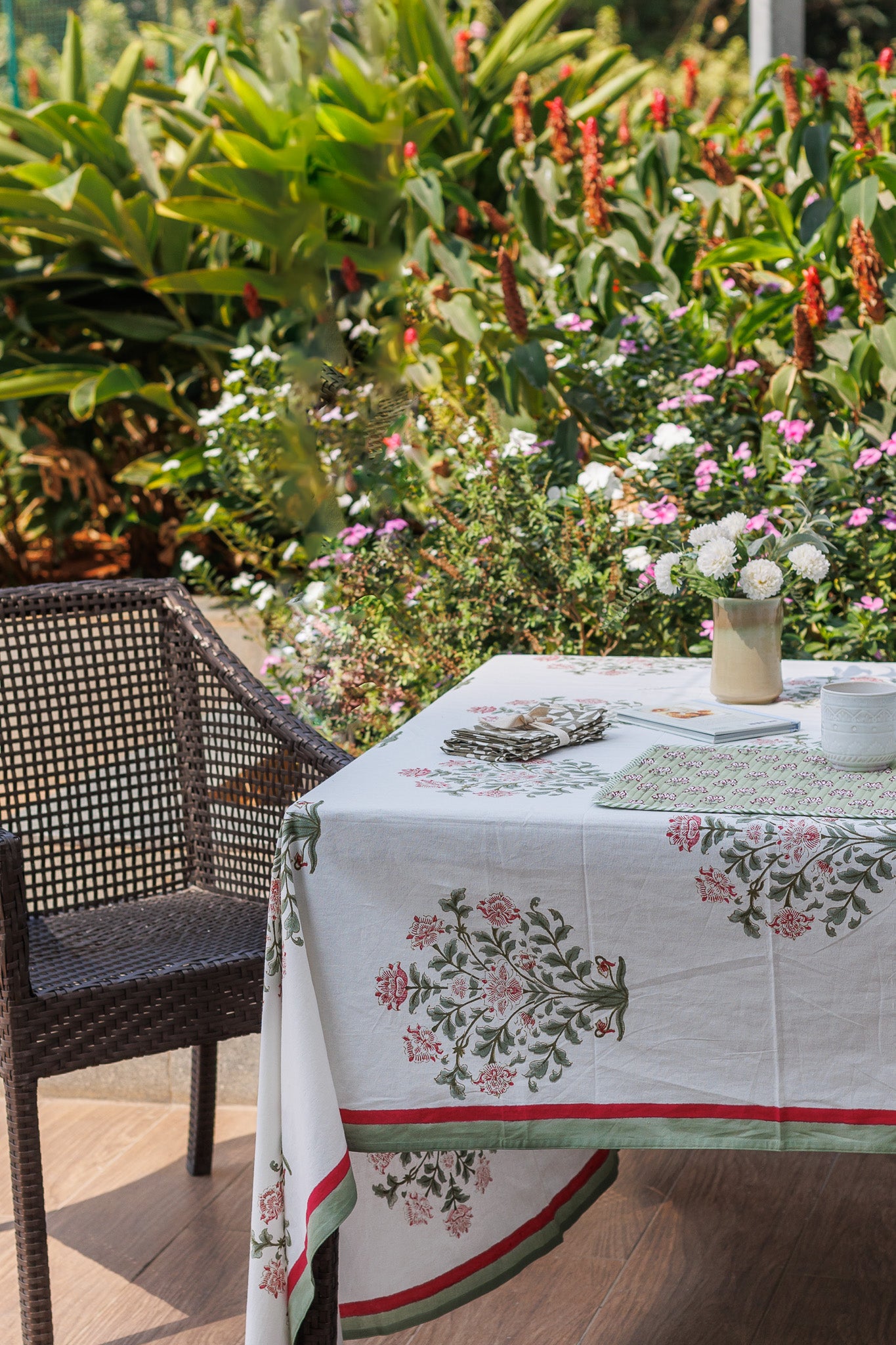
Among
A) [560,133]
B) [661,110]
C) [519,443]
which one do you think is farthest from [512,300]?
[661,110]

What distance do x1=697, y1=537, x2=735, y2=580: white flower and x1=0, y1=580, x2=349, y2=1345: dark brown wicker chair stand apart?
55cm

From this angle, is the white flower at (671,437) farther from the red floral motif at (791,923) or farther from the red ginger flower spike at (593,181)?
the red floral motif at (791,923)

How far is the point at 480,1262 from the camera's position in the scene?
1.60 metres

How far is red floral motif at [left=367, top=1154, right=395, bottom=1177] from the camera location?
1.46 m

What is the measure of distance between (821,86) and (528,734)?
2199 millimetres

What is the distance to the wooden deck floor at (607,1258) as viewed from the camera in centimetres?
173

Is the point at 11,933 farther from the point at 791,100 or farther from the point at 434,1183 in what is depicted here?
the point at 791,100

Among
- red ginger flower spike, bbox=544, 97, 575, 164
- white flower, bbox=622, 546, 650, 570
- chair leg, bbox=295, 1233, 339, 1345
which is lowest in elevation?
chair leg, bbox=295, 1233, 339, 1345

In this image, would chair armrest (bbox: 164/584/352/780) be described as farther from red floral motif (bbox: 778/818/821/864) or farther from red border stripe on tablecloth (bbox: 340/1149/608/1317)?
red floral motif (bbox: 778/818/821/864)

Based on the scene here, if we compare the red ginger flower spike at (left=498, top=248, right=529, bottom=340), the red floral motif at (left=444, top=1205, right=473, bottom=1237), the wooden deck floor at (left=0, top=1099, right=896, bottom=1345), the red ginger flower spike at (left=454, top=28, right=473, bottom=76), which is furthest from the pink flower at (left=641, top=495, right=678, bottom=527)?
the red ginger flower spike at (left=454, top=28, right=473, bottom=76)

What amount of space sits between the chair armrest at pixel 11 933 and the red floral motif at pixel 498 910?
64 centimetres

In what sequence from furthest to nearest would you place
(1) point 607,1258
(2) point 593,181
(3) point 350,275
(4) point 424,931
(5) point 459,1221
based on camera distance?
(3) point 350,275
(2) point 593,181
(1) point 607,1258
(5) point 459,1221
(4) point 424,931

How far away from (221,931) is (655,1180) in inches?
31.3

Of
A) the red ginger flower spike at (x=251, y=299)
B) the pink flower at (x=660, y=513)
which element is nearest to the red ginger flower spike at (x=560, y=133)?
the red ginger flower spike at (x=251, y=299)
